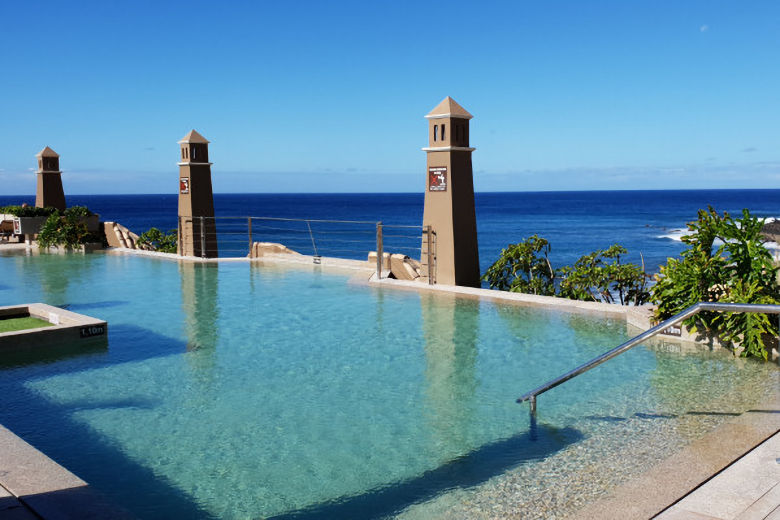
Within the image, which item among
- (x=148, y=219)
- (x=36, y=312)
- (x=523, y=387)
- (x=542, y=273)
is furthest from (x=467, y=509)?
(x=148, y=219)

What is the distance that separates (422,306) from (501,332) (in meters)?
1.77

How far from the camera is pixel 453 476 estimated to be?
3.98 metres

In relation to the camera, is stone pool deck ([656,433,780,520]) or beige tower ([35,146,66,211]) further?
beige tower ([35,146,66,211])

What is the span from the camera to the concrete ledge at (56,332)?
6949mm

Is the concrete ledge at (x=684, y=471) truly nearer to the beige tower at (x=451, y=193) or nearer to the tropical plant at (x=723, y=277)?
the tropical plant at (x=723, y=277)

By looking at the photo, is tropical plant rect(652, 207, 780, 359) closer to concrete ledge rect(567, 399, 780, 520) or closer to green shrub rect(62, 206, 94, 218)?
concrete ledge rect(567, 399, 780, 520)

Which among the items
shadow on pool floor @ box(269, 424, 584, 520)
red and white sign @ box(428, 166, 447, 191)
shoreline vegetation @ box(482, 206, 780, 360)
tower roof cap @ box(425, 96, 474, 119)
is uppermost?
tower roof cap @ box(425, 96, 474, 119)

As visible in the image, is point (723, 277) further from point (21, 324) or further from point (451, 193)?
point (21, 324)

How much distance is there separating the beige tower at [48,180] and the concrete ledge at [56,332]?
12504mm

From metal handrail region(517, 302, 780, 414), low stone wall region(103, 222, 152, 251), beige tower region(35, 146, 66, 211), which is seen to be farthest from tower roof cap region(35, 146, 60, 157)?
metal handrail region(517, 302, 780, 414)

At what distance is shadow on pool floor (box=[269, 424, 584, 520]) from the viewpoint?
11.8ft

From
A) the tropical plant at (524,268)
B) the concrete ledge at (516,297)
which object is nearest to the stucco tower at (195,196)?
the concrete ledge at (516,297)

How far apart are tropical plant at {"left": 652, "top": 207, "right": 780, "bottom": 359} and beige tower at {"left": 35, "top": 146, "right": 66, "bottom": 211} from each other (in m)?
17.4

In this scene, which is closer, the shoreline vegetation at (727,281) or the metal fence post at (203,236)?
the shoreline vegetation at (727,281)
